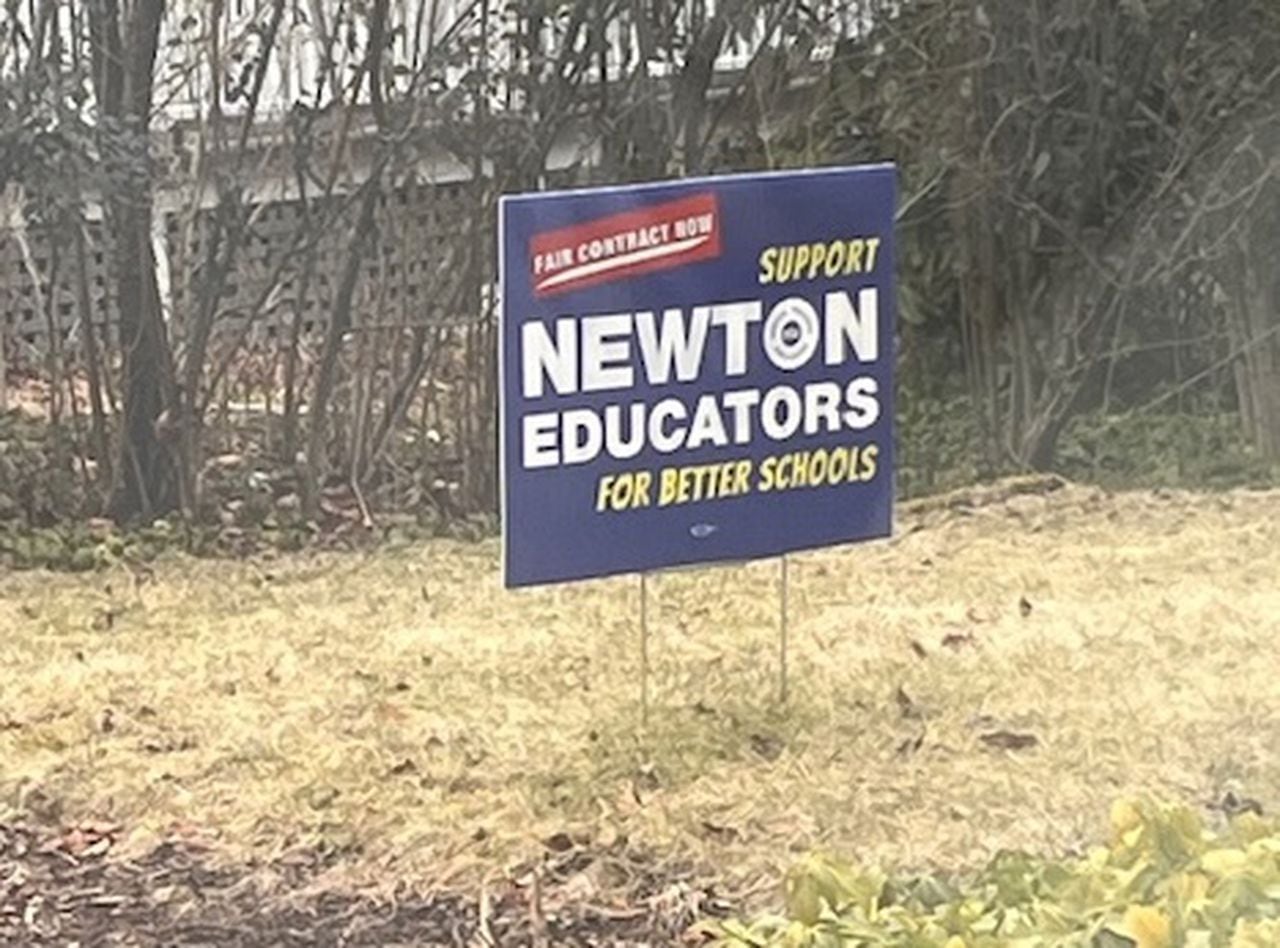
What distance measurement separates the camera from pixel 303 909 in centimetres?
191

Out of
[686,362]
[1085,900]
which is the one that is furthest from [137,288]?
[1085,900]

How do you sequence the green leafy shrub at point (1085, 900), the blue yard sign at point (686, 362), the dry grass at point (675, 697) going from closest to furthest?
the green leafy shrub at point (1085, 900), the blue yard sign at point (686, 362), the dry grass at point (675, 697)

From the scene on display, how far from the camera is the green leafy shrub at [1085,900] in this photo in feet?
5.16

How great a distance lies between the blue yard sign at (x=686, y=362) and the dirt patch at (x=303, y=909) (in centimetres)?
22

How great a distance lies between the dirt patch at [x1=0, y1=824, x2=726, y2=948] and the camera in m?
1.89

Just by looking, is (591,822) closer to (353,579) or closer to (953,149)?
(353,579)

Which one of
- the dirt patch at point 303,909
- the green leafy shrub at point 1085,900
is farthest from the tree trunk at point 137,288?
the green leafy shrub at point 1085,900

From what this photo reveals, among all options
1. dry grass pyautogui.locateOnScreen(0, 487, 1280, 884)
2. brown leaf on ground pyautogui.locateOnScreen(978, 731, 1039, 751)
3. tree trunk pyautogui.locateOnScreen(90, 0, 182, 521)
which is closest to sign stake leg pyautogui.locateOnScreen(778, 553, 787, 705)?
dry grass pyautogui.locateOnScreen(0, 487, 1280, 884)

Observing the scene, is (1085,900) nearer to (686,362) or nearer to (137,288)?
(686,362)

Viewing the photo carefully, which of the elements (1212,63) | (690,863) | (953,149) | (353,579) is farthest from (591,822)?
(1212,63)

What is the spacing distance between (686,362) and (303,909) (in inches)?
18.3

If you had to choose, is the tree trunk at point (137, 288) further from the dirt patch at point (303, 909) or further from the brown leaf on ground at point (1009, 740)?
the brown leaf on ground at point (1009, 740)

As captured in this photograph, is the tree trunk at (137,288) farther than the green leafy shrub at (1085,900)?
Yes

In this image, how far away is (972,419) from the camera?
2.08 meters
